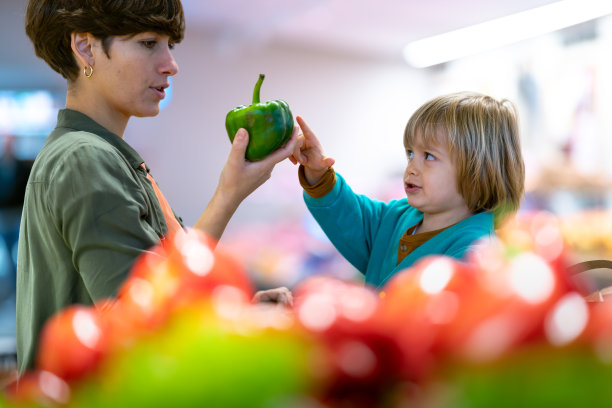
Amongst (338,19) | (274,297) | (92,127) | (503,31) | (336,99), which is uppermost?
(338,19)

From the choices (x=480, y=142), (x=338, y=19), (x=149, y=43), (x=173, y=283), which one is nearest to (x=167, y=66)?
(x=149, y=43)

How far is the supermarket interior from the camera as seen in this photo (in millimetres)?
4641

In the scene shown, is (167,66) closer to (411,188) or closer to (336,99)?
(411,188)

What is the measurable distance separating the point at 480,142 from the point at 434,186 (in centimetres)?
15

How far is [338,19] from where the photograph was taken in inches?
225

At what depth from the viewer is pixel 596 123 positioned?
4625mm

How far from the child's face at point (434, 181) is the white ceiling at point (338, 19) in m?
3.97

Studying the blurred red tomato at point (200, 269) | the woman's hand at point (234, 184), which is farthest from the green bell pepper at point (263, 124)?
the blurred red tomato at point (200, 269)

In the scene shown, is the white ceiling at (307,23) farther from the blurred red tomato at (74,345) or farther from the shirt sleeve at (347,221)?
the blurred red tomato at (74,345)

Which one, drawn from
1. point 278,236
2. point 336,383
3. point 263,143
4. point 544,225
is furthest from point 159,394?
point 278,236

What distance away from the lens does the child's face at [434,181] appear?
1267 mm

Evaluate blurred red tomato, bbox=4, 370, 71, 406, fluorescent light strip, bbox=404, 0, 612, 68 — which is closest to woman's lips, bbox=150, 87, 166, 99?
blurred red tomato, bbox=4, 370, 71, 406

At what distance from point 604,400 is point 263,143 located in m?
0.95

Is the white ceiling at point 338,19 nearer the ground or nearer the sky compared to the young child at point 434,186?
nearer the sky
